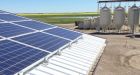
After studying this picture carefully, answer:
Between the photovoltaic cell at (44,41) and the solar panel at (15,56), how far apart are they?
1318mm

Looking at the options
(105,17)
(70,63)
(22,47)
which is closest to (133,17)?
(105,17)

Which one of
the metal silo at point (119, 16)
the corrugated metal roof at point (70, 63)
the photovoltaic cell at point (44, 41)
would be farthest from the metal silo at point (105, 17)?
the photovoltaic cell at point (44, 41)

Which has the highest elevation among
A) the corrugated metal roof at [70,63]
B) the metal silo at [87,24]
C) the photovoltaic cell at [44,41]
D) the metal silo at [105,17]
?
the photovoltaic cell at [44,41]

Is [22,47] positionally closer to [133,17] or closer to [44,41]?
[44,41]

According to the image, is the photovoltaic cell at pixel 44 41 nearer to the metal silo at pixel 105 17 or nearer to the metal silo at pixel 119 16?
the metal silo at pixel 105 17

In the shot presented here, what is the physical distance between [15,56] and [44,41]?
556 centimetres

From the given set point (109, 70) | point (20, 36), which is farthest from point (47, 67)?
point (109, 70)

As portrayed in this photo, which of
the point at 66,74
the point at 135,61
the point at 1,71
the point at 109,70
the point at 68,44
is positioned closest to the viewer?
the point at 1,71

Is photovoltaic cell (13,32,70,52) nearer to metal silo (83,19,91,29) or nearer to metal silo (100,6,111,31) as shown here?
metal silo (100,6,111,31)

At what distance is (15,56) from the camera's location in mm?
14250

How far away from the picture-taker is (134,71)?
93.5 feet

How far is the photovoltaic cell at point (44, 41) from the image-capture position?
59.2ft

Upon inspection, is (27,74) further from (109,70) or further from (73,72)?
(109,70)

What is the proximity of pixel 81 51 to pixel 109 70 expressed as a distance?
22.5ft
